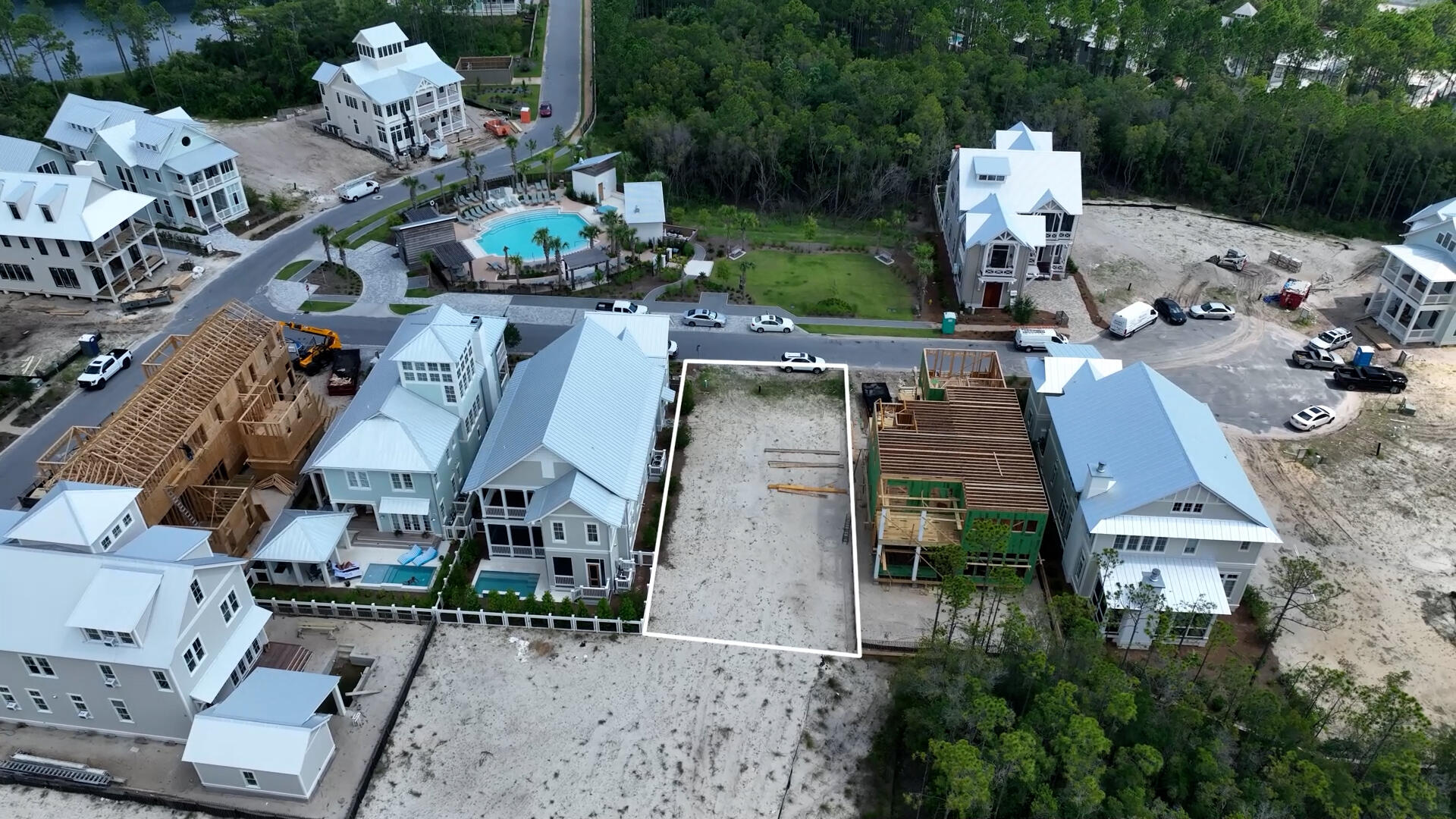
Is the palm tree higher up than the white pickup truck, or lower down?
higher up

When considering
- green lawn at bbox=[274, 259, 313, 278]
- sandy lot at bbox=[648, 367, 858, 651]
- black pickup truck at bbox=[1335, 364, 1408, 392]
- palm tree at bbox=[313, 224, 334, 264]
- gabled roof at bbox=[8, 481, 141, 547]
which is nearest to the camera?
gabled roof at bbox=[8, 481, 141, 547]

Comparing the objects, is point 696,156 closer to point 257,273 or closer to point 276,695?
point 257,273

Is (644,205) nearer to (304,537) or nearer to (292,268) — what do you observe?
(292,268)

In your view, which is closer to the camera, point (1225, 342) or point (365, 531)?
point (365, 531)

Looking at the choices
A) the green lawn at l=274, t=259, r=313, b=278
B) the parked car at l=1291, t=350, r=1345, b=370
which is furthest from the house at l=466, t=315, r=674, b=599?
the parked car at l=1291, t=350, r=1345, b=370

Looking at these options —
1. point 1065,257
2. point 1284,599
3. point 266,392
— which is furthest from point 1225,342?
point 266,392

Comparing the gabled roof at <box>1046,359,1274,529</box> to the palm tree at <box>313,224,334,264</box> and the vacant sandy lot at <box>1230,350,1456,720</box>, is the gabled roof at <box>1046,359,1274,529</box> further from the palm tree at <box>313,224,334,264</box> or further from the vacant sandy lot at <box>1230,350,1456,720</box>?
the palm tree at <box>313,224,334,264</box>

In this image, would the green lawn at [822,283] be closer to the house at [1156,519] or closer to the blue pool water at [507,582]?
the house at [1156,519]

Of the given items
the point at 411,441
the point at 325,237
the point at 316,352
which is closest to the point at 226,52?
the point at 325,237
